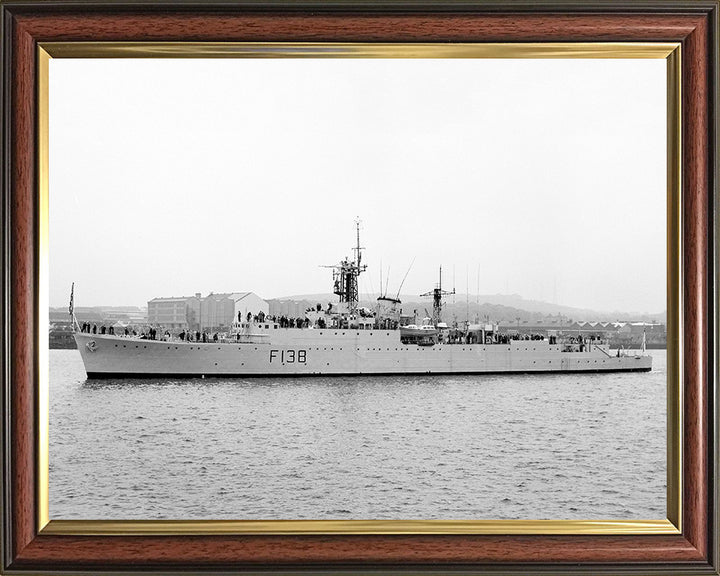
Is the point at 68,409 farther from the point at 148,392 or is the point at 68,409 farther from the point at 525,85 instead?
the point at 525,85

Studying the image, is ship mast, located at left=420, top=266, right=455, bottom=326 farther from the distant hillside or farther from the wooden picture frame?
the wooden picture frame

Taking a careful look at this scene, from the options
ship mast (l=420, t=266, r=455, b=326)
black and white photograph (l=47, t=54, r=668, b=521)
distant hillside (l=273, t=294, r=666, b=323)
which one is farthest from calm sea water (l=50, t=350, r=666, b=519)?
ship mast (l=420, t=266, r=455, b=326)

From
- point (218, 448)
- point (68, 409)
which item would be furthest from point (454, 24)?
point (68, 409)

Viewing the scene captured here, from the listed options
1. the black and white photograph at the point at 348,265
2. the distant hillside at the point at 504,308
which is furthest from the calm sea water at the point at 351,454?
the distant hillside at the point at 504,308

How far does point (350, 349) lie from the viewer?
1.80 meters

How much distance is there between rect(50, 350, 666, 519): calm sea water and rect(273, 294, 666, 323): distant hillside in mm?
150

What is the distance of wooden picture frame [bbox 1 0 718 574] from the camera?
58.2 inches

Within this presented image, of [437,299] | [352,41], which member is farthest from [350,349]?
[352,41]

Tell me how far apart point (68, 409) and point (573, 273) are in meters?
1.26

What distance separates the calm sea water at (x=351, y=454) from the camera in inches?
60.7

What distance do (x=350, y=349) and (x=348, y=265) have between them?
1.02 ft

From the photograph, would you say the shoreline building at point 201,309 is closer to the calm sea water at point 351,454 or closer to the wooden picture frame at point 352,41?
the calm sea water at point 351,454

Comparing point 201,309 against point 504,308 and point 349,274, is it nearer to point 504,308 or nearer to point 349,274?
point 349,274

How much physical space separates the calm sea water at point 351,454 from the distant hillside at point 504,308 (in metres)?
0.15
